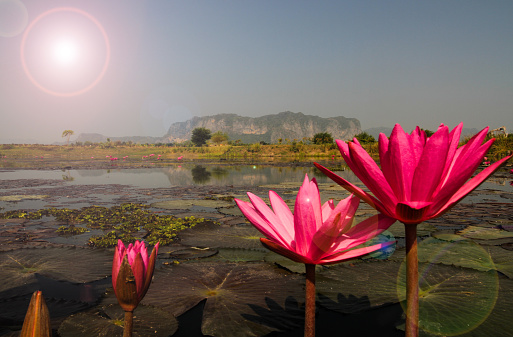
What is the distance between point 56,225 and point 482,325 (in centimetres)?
470

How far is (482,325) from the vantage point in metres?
1.38

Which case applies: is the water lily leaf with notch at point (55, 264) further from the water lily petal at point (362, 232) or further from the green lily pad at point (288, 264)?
the water lily petal at point (362, 232)

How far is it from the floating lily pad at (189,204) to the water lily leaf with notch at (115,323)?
12.7 ft

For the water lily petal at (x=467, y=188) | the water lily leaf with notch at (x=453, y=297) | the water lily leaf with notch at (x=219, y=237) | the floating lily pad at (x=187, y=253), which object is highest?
the water lily petal at (x=467, y=188)

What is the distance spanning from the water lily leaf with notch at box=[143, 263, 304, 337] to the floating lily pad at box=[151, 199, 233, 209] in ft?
10.9

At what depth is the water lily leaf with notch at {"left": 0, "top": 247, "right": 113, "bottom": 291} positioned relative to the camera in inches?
83.8

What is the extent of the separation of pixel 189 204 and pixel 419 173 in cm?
542

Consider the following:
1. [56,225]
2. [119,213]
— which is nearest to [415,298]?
[56,225]

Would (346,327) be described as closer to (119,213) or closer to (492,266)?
(492,266)

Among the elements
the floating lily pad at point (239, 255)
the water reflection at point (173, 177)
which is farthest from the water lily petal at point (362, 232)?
the water reflection at point (173, 177)

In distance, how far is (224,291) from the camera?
183 centimetres

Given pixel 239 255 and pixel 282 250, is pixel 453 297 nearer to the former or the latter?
pixel 282 250

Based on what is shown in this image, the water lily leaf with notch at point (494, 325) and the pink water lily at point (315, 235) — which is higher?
the pink water lily at point (315, 235)

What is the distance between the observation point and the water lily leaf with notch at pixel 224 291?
4.94 ft
